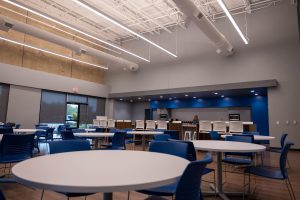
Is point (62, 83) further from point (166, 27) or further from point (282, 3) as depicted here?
point (282, 3)

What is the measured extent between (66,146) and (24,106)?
382 inches

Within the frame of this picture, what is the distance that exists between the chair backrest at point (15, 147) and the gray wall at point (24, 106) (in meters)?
7.72

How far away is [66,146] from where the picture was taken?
7.11ft

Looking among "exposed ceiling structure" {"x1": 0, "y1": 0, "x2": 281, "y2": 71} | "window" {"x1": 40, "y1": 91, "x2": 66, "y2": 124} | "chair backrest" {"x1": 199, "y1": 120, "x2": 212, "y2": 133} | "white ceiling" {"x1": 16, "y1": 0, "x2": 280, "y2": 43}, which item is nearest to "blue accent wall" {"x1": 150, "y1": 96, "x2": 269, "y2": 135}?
"exposed ceiling structure" {"x1": 0, "y1": 0, "x2": 281, "y2": 71}

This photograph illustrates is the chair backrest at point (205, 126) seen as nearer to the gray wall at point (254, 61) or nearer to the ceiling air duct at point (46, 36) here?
the gray wall at point (254, 61)

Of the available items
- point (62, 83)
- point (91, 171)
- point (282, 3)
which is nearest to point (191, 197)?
point (91, 171)

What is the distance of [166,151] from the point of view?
89.0 inches

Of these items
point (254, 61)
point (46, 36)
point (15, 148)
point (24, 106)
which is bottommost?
point (15, 148)

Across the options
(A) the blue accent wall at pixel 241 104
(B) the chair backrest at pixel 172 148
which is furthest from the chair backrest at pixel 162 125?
(B) the chair backrest at pixel 172 148

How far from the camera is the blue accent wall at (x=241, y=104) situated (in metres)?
10.4

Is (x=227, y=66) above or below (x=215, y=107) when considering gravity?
above

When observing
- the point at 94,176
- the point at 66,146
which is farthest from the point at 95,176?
the point at 66,146

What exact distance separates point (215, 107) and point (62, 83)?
9.26 meters

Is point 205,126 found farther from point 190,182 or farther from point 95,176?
point 95,176
